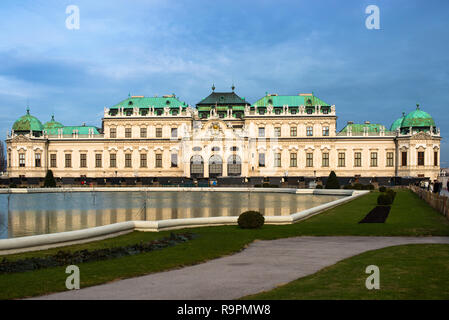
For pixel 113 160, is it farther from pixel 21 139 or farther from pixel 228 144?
pixel 228 144

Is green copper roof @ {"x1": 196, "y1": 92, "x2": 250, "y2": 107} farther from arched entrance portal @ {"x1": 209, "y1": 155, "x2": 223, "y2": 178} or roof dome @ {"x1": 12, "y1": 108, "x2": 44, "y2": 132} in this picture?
roof dome @ {"x1": 12, "y1": 108, "x2": 44, "y2": 132}

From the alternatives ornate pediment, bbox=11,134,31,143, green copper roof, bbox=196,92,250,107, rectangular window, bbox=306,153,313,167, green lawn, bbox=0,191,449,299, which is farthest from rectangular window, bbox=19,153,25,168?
green lawn, bbox=0,191,449,299

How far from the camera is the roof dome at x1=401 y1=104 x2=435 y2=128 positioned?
89750mm

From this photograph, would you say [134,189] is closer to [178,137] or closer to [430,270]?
[178,137]

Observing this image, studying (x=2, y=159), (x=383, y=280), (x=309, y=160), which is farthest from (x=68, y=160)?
(x=383, y=280)

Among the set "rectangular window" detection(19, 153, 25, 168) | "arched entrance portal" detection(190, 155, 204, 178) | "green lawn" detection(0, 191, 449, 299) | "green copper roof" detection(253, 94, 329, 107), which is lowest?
"green lawn" detection(0, 191, 449, 299)

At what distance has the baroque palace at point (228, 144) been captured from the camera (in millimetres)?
89062

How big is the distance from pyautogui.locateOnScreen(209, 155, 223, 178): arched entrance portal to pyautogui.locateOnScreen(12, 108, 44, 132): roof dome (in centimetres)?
3560

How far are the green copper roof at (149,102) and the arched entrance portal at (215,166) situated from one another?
13.2m

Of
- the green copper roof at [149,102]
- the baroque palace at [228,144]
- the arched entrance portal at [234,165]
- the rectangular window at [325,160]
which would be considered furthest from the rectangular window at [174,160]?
the rectangular window at [325,160]

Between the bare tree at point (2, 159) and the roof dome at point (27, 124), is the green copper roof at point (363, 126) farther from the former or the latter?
the bare tree at point (2, 159)
